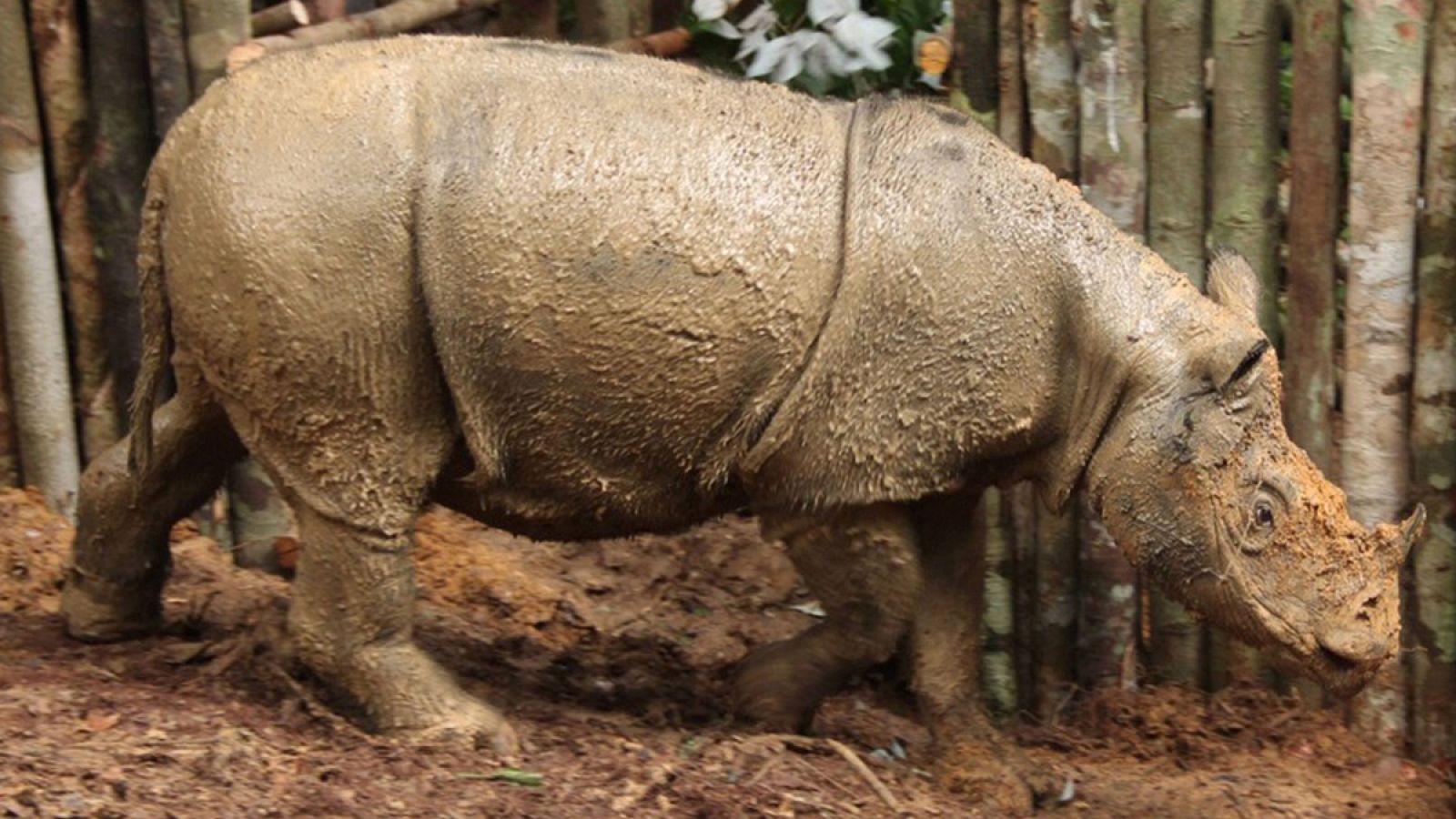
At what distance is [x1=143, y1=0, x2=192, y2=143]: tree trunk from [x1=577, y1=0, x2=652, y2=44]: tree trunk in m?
1.26

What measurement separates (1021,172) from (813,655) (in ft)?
4.34

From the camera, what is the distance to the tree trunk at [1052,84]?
20.3 ft

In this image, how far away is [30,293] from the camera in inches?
259

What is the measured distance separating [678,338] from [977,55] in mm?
1612

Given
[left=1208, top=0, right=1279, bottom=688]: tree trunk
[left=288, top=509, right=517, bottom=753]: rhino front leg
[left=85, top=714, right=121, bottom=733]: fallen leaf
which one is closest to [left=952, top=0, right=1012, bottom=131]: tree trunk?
[left=1208, top=0, right=1279, bottom=688]: tree trunk

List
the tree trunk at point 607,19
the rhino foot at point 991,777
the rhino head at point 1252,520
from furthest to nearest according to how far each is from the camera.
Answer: the tree trunk at point 607,19 → the rhino foot at point 991,777 → the rhino head at point 1252,520

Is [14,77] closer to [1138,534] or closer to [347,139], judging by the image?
[347,139]

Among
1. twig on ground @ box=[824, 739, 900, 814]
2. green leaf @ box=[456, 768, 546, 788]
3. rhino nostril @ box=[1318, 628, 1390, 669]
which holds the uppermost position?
rhino nostril @ box=[1318, 628, 1390, 669]

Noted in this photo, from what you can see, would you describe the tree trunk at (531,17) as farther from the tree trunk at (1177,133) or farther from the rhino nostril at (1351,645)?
the rhino nostril at (1351,645)

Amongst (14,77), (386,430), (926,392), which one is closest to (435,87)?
(386,430)

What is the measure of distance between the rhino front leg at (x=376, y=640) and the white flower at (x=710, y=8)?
6.95 feet

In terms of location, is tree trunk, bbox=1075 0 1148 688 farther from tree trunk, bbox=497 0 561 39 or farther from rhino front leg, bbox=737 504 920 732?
tree trunk, bbox=497 0 561 39

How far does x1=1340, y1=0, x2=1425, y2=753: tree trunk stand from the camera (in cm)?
582

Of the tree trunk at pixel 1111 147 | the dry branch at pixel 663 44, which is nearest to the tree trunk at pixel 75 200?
the dry branch at pixel 663 44
